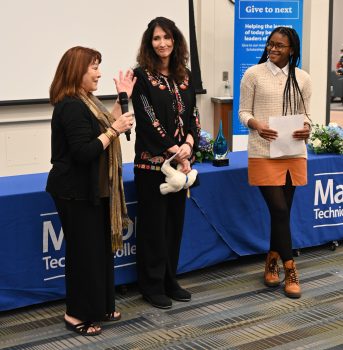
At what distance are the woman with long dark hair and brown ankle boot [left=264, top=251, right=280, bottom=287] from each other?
2.04ft

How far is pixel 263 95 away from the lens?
10.9 ft

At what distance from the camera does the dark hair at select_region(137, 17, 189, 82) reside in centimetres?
304

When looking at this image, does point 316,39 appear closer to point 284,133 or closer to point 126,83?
point 284,133

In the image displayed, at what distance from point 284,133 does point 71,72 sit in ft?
4.04

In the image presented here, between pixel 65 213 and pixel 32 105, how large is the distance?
9.75 ft

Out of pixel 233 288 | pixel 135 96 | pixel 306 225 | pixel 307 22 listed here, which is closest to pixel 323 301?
pixel 233 288

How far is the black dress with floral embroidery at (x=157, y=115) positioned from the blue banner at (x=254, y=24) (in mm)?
3265

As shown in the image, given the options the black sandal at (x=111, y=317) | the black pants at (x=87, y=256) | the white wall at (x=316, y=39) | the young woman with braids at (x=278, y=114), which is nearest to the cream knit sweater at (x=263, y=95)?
the young woman with braids at (x=278, y=114)

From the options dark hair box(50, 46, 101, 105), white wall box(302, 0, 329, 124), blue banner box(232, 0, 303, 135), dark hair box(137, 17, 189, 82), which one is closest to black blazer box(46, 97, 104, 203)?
dark hair box(50, 46, 101, 105)

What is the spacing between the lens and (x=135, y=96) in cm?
305

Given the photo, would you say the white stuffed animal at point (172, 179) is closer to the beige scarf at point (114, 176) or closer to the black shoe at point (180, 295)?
the beige scarf at point (114, 176)

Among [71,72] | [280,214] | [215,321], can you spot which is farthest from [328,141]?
[71,72]

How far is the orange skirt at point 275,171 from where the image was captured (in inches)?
133

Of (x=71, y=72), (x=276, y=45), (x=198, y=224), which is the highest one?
(x=276, y=45)
